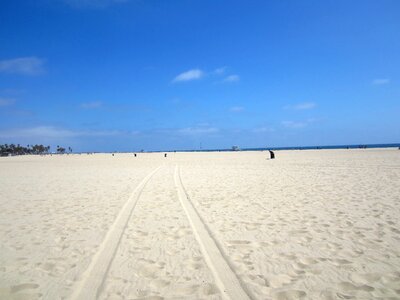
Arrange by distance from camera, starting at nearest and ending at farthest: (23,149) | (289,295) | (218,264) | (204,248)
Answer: (289,295) < (218,264) < (204,248) < (23,149)

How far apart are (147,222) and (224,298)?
160 inches

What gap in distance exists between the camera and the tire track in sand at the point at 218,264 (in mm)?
3771

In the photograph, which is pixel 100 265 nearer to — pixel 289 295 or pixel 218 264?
pixel 218 264

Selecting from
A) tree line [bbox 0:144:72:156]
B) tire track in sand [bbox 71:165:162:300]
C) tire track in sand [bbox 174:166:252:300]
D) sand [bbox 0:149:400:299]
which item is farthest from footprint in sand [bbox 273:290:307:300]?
tree line [bbox 0:144:72:156]

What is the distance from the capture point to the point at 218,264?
4.64 m

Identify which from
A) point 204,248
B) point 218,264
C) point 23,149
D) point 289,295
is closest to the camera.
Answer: point 289,295

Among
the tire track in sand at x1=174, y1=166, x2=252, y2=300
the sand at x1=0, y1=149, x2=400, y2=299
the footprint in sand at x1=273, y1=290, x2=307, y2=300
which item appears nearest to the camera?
the footprint in sand at x1=273, y1=290, x2=307, y2=300

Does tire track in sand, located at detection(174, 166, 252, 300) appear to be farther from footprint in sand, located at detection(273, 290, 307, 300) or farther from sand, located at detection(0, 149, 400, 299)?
footprint in sand, located at detection(273, 290, 307, 300)

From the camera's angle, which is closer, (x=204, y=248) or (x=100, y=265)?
(x=100, y=265)

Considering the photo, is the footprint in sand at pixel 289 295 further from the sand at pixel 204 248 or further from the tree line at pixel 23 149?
the tree line at pixel 23 149

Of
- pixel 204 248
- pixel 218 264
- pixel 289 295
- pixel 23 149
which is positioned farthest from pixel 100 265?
pixel 23 149

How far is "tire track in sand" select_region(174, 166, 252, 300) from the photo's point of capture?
377 cm

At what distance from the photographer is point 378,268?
173 inches

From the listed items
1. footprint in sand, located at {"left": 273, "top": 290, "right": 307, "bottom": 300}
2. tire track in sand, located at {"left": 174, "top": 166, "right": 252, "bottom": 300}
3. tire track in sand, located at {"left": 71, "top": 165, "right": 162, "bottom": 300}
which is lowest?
footprint in sand, located at {"left": 273, "top": 290, "right": 307, "bottom": 300}
